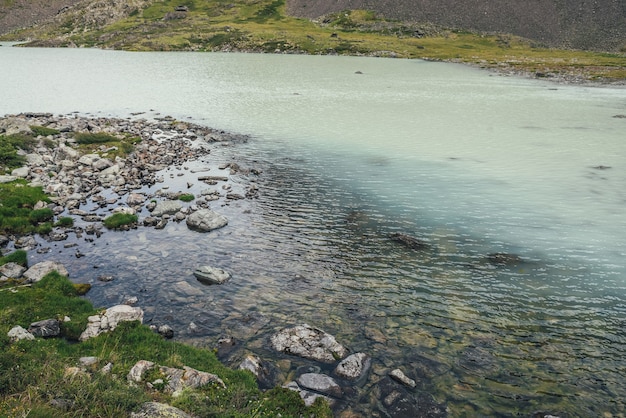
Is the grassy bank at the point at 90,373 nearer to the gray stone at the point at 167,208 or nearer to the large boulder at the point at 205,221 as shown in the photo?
the large boulder at the point at 205,221

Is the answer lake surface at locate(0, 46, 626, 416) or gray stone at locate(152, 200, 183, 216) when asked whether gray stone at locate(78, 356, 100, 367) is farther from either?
gray stone at locate(152, 200, 183, 216)

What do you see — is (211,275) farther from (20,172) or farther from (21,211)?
(20,172)

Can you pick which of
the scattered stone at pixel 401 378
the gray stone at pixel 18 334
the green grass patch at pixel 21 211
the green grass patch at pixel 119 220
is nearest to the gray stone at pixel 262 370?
the scattered stone at pixel 401 378

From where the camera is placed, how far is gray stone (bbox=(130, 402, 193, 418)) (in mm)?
10352

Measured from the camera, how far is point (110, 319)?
1709cm

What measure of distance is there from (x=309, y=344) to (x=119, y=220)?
59.9 feet

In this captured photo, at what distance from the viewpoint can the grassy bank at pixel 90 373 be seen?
1031 centimetres

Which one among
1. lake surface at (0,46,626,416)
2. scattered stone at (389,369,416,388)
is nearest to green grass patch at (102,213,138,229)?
lake surface at (0,46,626,416)

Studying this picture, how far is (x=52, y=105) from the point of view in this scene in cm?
7175

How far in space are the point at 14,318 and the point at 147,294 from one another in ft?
18.1

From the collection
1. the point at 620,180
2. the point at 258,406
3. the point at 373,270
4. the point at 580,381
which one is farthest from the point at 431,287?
the point at 620,180

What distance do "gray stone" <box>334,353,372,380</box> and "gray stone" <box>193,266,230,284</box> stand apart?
29.1ft

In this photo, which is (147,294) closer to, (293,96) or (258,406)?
(258,406)

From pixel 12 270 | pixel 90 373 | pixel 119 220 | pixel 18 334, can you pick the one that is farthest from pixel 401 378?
pixel 119 220
